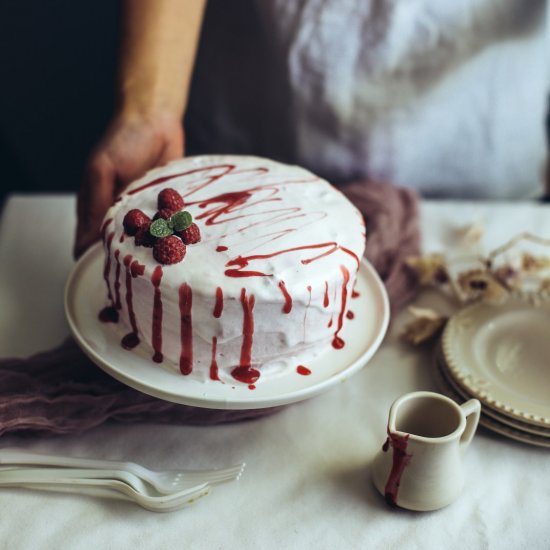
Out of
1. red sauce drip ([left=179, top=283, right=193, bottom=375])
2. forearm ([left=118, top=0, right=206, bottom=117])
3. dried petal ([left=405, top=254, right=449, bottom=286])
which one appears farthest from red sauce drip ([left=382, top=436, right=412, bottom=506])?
forearm ([left=118, top=0, right=206, bottom=117])

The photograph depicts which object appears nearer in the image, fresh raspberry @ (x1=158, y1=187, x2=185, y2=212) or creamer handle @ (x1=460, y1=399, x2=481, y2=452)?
creamer handle @ (x1=460, y1=399, x2=481, y2=452)

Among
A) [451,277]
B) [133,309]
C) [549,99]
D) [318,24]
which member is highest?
[318,24]

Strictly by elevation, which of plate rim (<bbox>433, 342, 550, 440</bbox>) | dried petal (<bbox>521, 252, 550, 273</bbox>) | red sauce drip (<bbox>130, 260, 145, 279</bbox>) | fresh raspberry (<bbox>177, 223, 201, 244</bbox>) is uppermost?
fresh raspberry (<bbox>177, 223, 201, 244</bbox>)

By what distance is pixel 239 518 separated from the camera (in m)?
1.02

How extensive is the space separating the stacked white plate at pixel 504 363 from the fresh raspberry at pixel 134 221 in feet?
1.93

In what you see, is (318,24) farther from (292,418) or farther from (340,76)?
(292,418)

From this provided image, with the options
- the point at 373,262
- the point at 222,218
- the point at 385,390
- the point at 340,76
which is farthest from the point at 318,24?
the point at 385,390

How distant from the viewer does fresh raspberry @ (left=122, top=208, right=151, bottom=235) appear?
3.61 feet

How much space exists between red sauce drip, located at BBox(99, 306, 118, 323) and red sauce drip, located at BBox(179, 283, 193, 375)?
0.17 metres

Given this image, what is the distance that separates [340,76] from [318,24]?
0.45ft

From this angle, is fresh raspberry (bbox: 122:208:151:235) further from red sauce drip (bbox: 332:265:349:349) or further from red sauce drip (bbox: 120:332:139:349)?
red sauce drip (bbox: 332:265:349:349)

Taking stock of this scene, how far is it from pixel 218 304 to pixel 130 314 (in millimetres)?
183

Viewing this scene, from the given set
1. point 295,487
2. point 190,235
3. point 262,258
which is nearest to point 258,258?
point 262,258

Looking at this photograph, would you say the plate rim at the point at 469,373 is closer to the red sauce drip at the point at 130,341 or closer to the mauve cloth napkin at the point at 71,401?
the mauve cloth napkin at the point at 71,401
